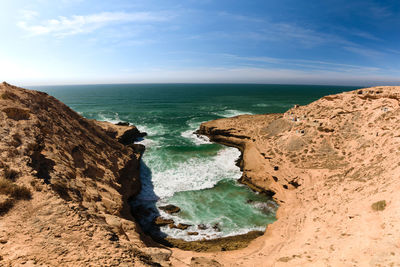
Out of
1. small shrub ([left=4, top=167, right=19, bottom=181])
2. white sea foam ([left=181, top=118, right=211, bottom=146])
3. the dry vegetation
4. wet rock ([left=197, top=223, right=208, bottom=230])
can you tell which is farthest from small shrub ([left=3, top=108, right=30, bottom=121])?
white sea foam ([left=181, top=118, right=211, bottom=146])

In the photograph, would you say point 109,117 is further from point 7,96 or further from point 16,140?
point 16,140

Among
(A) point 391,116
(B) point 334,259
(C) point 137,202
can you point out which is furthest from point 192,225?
(A) point 391,116

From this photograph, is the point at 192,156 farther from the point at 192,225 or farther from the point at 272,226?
the point at 272,226

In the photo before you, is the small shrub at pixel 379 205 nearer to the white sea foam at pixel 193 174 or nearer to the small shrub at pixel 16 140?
the white sea foam at pixel 193 174

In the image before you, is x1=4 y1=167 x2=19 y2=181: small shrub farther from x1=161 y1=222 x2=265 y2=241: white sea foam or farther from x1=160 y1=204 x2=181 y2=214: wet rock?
x1=160 y1=204 x2=181 y2=214: wet rock

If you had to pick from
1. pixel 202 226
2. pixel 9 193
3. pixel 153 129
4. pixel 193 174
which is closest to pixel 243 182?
pixel 193 174
